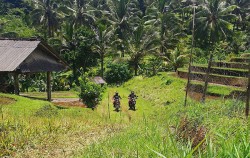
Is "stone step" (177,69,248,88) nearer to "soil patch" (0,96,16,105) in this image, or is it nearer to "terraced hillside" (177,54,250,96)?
"terraced hillside" (177,54,250,96)

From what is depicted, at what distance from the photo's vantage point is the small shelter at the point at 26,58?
560 inches

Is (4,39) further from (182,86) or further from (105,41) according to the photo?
(105,41)

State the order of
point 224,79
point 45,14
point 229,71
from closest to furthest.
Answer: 1. point 224,79
2. point 229,71
3. point 45,14

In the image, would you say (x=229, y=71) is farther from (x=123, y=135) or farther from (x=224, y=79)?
(x=123, y=135)

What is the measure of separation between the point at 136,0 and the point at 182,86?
33.0 m

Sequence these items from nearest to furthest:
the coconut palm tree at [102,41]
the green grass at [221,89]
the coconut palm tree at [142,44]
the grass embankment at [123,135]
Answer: the grass embankment at [123,135] → the green grass at [221,89] → the coconut palm tree at [142,44] → the coconut palm tree at [102,41]

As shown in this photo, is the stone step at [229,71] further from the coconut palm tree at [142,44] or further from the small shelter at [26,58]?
the small shelter at [26,58]

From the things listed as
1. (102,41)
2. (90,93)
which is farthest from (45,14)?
(90,93)

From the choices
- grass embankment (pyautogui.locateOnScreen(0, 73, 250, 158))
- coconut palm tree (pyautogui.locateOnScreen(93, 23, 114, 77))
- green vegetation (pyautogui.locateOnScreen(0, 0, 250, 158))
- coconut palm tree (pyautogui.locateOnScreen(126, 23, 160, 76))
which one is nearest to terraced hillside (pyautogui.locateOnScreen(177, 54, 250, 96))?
green vegetation (pyautogui.locateOnScreen(0, 0, 250, 158))

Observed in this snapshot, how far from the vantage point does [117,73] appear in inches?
1144

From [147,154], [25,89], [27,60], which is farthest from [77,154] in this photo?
[25,89]

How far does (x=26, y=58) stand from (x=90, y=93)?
372cm

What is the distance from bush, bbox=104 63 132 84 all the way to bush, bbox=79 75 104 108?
12409mm

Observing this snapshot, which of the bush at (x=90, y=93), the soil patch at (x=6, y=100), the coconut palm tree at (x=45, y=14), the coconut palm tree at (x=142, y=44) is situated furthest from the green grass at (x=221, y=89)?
the coconut palm tree at (x=45, y=14)
